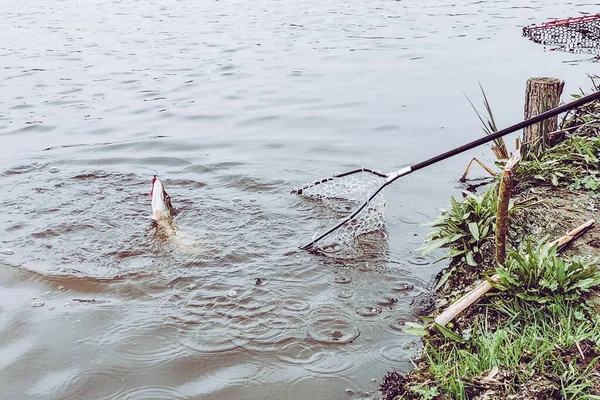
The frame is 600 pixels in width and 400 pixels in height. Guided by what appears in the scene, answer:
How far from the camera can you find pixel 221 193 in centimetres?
659

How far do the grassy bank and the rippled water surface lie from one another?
0.48m

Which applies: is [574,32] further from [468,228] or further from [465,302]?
[465,302]

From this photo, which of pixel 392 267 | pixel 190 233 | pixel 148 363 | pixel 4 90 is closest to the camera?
pixel 148 363

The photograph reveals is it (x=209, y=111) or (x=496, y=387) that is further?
(x=209, y=111)

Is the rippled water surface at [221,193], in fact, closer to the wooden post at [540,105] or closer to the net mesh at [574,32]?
the net mesh at [574,32]

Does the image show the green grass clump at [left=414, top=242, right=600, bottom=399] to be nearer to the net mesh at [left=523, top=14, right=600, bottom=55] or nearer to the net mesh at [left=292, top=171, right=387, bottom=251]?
the net mesh at [left=292, top=171, right=387, bottom=251]

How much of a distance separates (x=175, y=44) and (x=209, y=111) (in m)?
5.24

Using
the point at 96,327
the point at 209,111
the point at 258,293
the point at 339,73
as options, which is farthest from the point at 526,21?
the point at 96,327

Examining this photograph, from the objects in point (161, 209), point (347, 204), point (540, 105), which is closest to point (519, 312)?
point (540, 105)

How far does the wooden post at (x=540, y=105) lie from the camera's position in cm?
543

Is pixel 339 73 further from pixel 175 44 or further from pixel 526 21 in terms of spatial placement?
pixel 526 21

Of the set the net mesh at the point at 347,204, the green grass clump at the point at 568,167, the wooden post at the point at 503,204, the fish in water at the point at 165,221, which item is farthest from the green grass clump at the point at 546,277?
the fish in water at the point at 165,221

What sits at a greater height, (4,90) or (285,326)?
(4,90)

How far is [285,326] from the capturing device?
14.1 ft
